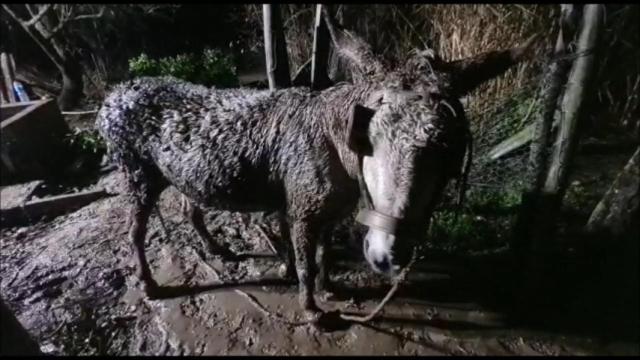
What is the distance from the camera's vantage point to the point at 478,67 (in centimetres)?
240

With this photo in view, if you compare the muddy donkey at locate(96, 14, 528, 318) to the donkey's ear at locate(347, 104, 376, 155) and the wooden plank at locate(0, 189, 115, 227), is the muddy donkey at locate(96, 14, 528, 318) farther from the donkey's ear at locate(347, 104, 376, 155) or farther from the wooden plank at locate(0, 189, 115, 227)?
the wooden plank at locate(0, 189, 115, 227)

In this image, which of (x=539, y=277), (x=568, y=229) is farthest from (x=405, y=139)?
(x=568, y=229)

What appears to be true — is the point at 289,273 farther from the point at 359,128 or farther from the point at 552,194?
the point at 552,194

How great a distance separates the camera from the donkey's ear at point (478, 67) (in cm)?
237

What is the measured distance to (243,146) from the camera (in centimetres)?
293

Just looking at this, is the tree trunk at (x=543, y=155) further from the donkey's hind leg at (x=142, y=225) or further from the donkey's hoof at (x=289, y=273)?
the donkey's hind leg at (x=142, y=225)

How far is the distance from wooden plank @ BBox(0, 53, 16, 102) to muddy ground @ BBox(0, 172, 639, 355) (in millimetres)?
4720

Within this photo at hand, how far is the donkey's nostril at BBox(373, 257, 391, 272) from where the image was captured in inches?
101

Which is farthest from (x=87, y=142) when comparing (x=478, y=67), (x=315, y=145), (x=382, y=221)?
(x=478, y=67)

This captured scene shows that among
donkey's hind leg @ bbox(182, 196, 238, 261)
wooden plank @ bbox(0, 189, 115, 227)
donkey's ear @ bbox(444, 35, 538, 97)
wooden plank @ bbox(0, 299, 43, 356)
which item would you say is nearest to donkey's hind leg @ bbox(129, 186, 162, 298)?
donkey's hind leg @ bbox(182, 196, 238, 261)

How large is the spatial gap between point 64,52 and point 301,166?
25.7 feet

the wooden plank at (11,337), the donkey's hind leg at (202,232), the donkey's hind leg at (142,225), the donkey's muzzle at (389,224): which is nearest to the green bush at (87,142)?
the donkey's hind leg at (202,232)

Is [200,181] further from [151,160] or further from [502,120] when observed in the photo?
[502,120]

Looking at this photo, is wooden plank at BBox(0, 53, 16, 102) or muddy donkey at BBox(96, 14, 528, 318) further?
wooden plank at BBox(0, 53, 16, 102)
